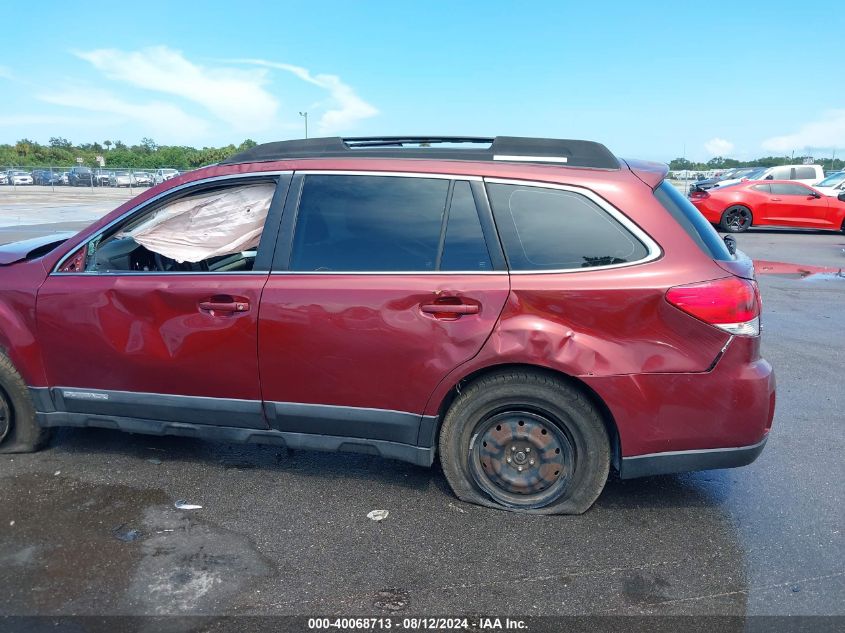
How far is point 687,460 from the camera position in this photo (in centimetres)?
→ 312

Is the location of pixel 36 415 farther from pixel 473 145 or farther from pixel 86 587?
pixel 473 145

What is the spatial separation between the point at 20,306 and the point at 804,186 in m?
17.4

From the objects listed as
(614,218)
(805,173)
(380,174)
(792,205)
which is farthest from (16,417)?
(805,173)

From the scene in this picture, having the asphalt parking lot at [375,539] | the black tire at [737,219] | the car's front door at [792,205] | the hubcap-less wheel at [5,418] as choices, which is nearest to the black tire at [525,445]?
the asphalt parking lot at [375,539]

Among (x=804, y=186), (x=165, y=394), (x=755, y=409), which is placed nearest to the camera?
(x=755, y=409)

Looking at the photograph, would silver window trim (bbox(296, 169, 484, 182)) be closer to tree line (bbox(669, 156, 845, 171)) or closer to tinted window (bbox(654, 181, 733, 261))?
tinted window (bbox(654, 181, 733, 261))

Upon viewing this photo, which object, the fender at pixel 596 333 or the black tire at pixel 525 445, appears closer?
the fender at pixel 596 333

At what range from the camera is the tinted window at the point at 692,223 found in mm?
3086

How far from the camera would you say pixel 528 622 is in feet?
8.35

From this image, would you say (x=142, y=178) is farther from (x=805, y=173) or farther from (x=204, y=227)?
(x=204, y=227)

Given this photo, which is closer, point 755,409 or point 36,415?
point 755,409

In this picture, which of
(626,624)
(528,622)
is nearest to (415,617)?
(528,622)

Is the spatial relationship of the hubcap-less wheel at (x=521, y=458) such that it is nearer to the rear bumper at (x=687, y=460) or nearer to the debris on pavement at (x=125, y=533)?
the rear bumper at (x=687, y=460)

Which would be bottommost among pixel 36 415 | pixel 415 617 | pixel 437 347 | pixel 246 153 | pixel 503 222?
pixel 415 617
